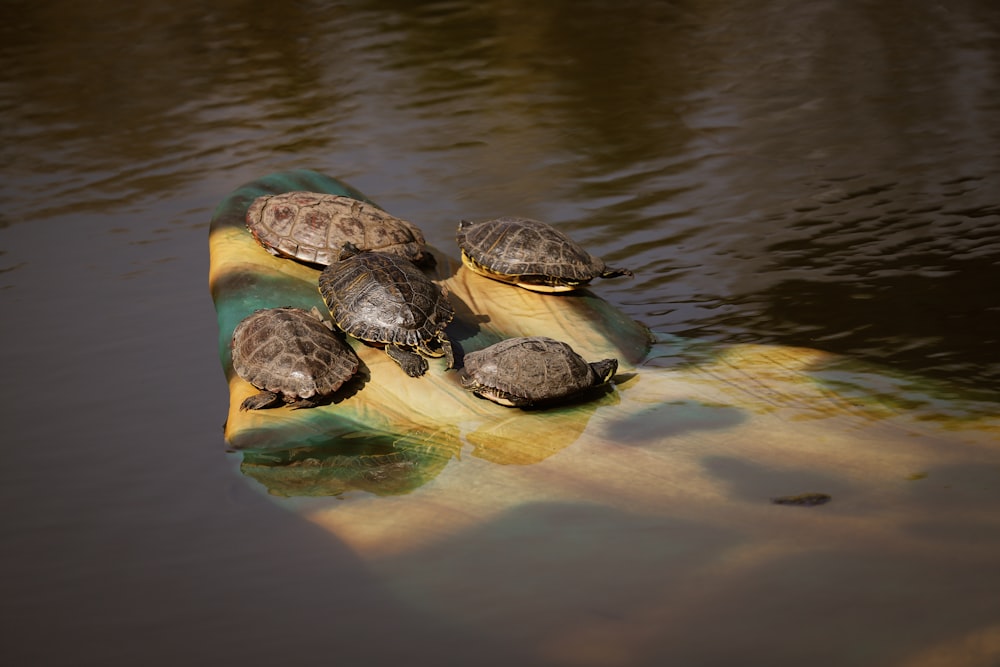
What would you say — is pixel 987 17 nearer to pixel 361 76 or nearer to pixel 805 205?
pixel 805 205

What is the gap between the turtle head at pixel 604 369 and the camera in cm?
522

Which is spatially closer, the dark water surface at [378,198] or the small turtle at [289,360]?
the dark water surface at [378,198]

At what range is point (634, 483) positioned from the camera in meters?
4.43

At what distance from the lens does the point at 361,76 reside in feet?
38.6

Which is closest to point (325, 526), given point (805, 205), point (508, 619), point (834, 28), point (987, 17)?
point (508, 619)

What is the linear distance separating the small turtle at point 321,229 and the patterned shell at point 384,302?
33 centimetres

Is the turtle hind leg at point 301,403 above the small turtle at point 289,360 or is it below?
below

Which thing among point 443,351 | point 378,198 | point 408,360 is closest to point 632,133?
point 378,198

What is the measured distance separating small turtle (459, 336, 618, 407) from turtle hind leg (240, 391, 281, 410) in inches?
36.9

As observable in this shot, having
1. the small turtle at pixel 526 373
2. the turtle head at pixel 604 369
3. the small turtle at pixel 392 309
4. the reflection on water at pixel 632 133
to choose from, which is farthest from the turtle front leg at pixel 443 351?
the reflection on water at pixel 632 133

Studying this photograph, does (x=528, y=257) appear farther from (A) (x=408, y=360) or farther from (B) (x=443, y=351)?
(A) (x=408, y=360)

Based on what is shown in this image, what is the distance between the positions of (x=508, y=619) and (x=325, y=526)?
3.28 feet

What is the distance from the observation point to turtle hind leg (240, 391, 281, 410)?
193 inches

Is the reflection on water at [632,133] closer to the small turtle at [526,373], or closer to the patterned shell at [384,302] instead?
the small turtle at [526,373]
